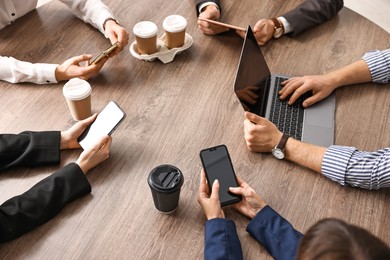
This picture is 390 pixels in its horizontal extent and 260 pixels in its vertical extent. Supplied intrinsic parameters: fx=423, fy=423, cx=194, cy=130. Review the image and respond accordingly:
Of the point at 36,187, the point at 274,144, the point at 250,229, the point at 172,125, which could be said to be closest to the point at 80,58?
the point at 172,125

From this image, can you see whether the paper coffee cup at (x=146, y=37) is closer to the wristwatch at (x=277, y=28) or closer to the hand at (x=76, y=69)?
the hand at (x=76, y=69)

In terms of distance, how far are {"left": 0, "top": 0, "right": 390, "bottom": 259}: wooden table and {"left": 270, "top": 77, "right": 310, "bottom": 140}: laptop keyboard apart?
120 millimetres

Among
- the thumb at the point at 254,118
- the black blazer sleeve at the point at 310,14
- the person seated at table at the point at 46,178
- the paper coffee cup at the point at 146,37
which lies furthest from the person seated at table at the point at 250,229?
the black blazer sleeve at the point at 310,14

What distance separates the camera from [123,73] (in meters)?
1.54

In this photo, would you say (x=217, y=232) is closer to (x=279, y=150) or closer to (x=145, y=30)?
(x=279, y=150)

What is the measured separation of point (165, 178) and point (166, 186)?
27mm

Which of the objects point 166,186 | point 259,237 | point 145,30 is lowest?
point 259,237

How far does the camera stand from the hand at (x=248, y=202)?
3.81 feet

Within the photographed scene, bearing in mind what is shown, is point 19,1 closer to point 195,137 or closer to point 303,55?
point 195,137

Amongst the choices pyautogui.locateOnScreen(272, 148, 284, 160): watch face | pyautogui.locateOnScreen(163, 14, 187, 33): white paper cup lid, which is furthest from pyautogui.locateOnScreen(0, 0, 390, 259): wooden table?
pyautogui.locateOnScreen(163, 14, 187, 33): white paper cup lid

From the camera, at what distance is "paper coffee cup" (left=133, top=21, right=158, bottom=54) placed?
151cm

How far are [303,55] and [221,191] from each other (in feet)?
2.37

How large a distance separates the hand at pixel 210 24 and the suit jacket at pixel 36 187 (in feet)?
2.41

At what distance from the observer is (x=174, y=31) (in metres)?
1.53
